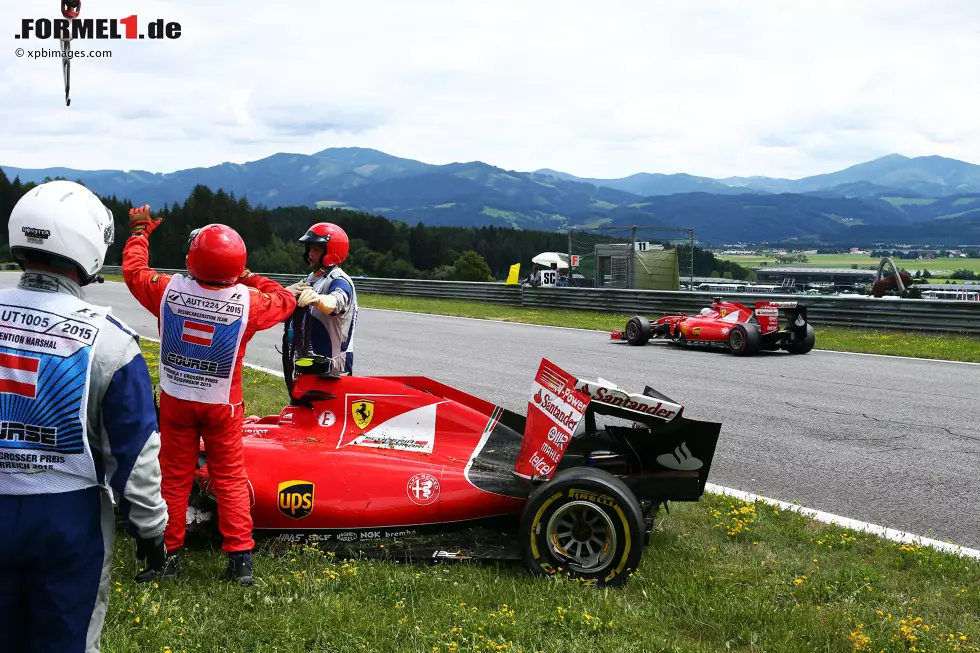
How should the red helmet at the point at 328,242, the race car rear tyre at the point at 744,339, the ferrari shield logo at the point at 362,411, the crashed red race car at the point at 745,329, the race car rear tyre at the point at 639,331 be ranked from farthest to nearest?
the race car rear tyre at the point at 639,331 → the crashed red race car at the point at 745,329 → the race car rear tyre at the point at 744,339 → the red helmet at the point at 328,242 → the ferrari shield logo at the point at 362,411

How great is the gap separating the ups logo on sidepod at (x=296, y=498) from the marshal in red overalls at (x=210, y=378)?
42 centimetres

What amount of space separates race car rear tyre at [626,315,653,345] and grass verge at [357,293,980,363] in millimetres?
3087

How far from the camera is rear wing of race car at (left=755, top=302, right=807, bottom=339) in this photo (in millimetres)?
14266

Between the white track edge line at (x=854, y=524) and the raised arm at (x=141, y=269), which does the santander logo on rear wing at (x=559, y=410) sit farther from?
the raised arm at (x=141, y=269)

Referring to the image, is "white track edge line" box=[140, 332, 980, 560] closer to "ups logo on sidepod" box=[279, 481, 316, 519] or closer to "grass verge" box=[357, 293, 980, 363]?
"ups logo on sidepod" box=[279, 481, 316, 519]

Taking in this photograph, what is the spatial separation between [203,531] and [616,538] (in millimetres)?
2393

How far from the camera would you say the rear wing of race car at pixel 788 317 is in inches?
562

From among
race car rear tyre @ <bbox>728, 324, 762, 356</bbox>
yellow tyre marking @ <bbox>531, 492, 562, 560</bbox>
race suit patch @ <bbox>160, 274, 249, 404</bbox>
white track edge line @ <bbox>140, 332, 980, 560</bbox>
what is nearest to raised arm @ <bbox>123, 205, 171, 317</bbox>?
race suit patch @ <bbox>160, 274, 249, 404</bbox>

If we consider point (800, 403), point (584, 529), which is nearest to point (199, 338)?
point (584, 529)

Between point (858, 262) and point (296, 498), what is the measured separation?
115 meters

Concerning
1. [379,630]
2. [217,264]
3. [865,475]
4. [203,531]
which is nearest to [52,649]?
[379,630]

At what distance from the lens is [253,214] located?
9050 cm

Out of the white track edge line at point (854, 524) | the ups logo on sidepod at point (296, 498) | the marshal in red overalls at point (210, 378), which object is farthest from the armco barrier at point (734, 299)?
the marshal in red overalls at point (210, 378)

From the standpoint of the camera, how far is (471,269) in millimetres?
76625
